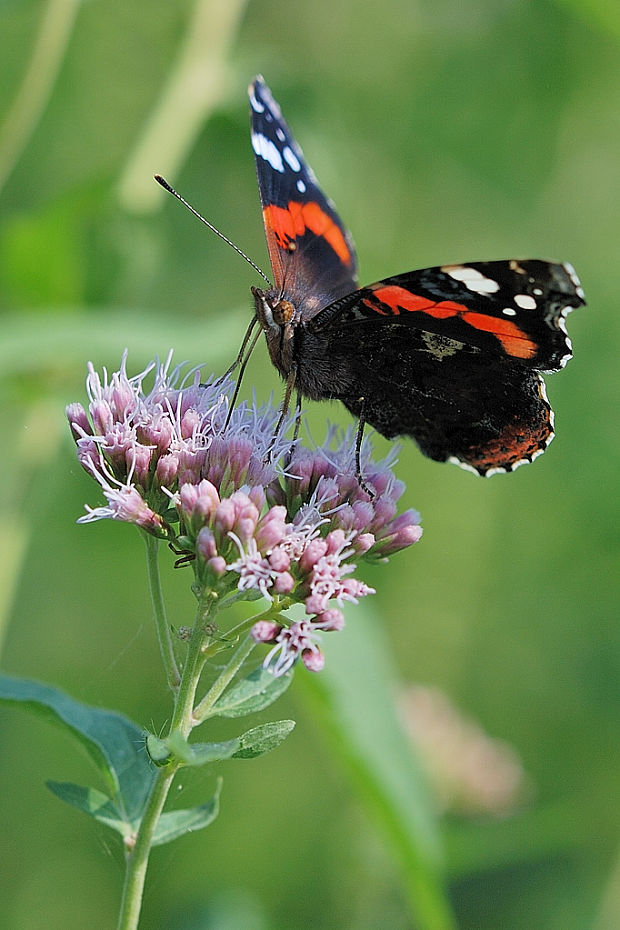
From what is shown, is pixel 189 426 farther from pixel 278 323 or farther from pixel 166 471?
pixel 278 323

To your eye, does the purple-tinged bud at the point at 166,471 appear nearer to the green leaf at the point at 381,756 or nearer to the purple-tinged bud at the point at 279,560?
the purple-tinged bud at the point at 279,560

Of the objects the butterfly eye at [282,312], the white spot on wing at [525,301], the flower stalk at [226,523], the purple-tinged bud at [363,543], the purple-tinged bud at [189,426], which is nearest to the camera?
the flower stalk at [226,523]

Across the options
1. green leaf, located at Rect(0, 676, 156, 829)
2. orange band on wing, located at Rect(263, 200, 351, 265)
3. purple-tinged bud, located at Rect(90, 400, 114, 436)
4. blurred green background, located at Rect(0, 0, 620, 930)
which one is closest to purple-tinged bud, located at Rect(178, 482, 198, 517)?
purple-tinged bud, located at Rect(90, 400, 114, 436)

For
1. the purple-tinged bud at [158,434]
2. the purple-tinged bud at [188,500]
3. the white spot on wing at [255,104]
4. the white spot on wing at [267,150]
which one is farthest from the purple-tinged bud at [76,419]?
the white spot on wing at [255,104]

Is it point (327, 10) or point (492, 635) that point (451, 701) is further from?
point (327, 10)

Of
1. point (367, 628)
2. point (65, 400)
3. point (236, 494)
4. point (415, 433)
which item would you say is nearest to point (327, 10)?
point (65, 400)

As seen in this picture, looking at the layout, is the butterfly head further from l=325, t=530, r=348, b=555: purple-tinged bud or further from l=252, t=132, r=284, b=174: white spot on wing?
l=325, t=530, r=348, b=555: purple-tinged bud
